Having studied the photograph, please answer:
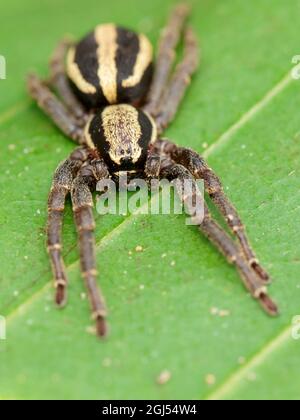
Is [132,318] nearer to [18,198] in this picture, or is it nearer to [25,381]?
[25,381]

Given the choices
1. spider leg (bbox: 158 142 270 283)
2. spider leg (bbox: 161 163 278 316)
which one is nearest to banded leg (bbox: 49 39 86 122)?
spider leg (bbox: 158 142 270 283)

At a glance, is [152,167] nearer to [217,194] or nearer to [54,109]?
[217,194]

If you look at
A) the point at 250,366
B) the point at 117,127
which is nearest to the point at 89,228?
the point at 117,127

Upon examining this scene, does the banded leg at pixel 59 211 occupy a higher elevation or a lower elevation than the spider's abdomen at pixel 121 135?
lower

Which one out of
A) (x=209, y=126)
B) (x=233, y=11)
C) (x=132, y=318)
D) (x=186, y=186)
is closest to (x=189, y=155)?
(x=186, y=186)

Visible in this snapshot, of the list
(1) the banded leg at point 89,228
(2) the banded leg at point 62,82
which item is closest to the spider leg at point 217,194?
(1) the banded leg at point 89,228

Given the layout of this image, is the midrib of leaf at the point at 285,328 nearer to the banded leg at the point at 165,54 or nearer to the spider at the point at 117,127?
the spider at the point at 117,127
